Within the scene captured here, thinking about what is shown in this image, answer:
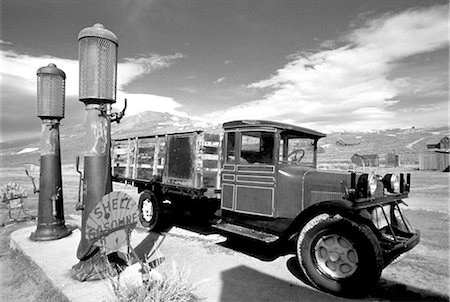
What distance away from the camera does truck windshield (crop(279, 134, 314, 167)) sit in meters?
5.10

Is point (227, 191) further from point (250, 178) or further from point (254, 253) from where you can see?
point (254, 253)

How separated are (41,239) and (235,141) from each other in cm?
421

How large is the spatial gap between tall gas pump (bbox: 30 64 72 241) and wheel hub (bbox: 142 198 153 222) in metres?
2.08

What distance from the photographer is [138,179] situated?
754 centimetres

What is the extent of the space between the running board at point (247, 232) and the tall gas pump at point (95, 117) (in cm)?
216

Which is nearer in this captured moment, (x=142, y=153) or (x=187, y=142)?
(x=187, y=142)

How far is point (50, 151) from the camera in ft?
18.0

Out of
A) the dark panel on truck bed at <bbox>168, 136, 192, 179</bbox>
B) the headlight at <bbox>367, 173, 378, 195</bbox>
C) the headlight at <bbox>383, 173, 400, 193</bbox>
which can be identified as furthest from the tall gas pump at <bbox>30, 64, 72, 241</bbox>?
the headlight at <bbox>383, 173, 400, 193</bbox>

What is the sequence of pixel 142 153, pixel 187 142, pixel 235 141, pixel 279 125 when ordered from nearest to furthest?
pixel 279 125 → pixel 235 141 → pixel 187 142 → pixel 142 153

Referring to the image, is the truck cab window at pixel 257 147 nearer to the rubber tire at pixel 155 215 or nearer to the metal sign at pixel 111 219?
the metal sign at pixel 111 219

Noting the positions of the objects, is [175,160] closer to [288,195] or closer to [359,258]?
[288,195]

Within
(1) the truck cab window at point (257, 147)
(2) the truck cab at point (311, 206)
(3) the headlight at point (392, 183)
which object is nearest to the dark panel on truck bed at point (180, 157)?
(2) the truck cab at point (311, 206)

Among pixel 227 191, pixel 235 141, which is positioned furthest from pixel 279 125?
pixel 227 191

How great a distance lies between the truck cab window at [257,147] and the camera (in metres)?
4.93
